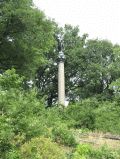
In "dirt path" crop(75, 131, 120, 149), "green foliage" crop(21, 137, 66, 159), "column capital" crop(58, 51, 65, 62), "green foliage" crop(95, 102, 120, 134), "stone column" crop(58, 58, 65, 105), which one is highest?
"column capital" crop(58, 51, 65, 62)

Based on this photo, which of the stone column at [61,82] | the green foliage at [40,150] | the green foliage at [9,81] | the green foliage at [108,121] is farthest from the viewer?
the stone column at [61,82]

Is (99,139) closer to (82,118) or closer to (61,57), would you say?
(82,118)

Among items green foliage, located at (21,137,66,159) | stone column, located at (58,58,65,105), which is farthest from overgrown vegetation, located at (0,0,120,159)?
stone column, located at (58,58,65,105)

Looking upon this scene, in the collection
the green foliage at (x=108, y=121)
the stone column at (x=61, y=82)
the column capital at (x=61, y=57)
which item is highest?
the column capital at (x=61, y=57)

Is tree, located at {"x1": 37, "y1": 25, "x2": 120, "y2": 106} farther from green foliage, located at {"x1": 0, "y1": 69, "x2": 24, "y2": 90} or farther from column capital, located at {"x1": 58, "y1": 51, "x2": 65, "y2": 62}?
green foliage, located at {"x1": 0, "y1": 69, "x2": 24, "y2": 90}

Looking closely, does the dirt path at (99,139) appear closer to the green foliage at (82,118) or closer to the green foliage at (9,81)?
the green foliage at (82,118)

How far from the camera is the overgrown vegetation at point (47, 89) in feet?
41.4

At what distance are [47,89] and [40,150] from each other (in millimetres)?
32138

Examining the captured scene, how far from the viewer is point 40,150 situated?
1223cm

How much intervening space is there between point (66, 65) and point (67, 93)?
109 inches

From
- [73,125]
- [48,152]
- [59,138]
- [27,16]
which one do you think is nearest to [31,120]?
[48,152]

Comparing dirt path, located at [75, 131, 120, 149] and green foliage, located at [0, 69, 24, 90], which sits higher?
green foliage, located at [0, 69, 24, 90]

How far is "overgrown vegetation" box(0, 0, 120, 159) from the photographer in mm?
12625

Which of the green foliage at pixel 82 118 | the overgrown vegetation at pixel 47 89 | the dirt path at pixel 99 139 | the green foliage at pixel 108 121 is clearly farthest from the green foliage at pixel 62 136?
the green foliage at pixel 108 121
